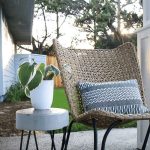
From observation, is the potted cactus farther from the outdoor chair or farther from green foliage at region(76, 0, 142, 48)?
green foliage at region(76, 0, 142, 48)

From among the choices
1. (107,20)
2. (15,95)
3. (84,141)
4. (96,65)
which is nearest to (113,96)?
(96,65)

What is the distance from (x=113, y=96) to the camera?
209 centimetres

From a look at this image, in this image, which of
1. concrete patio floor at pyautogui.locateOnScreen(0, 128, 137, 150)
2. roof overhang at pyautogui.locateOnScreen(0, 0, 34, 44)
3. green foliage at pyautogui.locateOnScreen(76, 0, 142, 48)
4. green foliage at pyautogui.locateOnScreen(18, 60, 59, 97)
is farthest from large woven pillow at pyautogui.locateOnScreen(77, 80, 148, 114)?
green foliage at pyautogui.locateOnScreen(76, 0, 142, 48)

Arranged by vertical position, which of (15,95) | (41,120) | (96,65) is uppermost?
(96,65)

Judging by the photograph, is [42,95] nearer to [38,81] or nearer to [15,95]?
[38,81]

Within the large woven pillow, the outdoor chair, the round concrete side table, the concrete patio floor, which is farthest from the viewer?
the concrete patio floor

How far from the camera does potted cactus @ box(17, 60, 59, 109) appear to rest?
172 cm

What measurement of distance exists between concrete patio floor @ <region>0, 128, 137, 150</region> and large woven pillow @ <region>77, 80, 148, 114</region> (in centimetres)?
78

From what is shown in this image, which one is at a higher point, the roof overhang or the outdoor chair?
the roof overhang

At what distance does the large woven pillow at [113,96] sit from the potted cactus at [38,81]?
33 centimetres

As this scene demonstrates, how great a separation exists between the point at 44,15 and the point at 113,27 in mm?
3240

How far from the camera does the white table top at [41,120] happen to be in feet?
5.49

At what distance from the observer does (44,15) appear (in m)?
14.9

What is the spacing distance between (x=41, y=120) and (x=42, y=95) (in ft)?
0.63
